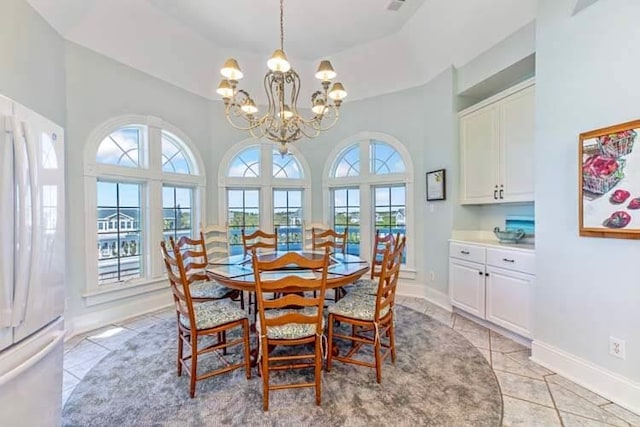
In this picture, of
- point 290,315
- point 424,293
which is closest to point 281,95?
point 290,315

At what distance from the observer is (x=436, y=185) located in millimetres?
4191

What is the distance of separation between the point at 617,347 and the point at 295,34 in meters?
4.42

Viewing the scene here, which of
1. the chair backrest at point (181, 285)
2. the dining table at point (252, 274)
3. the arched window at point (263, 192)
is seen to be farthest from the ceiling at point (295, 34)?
the dining table at point (252, 274)

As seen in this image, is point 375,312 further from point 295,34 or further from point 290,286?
point 295,34

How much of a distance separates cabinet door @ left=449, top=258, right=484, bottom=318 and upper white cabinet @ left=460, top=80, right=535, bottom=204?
794 mm

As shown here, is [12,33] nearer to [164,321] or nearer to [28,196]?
[28,196]

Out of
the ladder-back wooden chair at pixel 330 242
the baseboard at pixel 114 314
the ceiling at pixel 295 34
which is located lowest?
the baseboard at pixel 114 314

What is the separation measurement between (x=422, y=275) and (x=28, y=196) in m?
4.34

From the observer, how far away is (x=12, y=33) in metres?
2.44

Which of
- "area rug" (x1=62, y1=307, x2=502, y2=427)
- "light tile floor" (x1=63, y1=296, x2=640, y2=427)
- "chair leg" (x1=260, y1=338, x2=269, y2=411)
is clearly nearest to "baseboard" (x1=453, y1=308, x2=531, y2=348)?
"light tile floor" (x1=63, y1=296, x2=640, y2=427)

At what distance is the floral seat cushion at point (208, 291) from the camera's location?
2.89m

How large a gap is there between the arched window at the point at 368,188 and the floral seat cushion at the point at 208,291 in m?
2.56

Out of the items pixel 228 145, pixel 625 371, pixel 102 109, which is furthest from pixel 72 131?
pixel 625 371

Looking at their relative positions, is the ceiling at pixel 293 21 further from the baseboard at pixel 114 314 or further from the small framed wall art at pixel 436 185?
the baseboard at pixel 114 314
